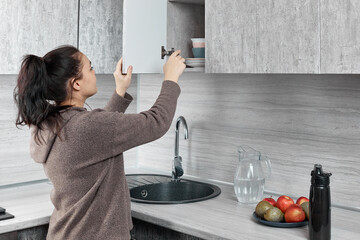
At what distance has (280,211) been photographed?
5.68ft

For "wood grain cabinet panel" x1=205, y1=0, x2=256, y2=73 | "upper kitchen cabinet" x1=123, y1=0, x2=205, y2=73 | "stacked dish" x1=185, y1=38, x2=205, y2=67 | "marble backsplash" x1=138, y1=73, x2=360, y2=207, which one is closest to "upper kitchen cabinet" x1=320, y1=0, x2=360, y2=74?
"wood grain cabinet panel" x1=205, y1=0, x2=256, y2=73

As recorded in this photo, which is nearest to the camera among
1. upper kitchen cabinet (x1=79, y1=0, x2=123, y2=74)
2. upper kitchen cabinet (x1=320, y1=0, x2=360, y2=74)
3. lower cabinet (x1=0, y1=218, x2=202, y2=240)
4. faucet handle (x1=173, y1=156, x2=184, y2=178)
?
upper kitchen cabinet (x1=320, y1=0, x2=360, y2=74)

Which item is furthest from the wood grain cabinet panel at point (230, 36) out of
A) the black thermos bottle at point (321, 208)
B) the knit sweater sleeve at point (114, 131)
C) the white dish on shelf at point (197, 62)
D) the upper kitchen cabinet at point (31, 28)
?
the upper kitchen cabinet at point (31, 28)

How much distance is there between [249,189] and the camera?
2.02 meters

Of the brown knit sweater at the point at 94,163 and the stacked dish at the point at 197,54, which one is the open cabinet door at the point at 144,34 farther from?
the brown knit sweater at the point at 94,163

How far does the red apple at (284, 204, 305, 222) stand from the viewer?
1.69 metres

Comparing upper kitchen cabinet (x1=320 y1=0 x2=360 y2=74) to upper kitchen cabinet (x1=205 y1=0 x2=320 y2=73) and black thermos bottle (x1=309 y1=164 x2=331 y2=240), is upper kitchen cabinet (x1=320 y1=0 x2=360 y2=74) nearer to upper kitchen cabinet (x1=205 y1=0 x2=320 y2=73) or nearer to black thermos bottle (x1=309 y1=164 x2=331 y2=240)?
upper kitchen cabinet (x1=205 y1=0 x2=320 y2=73)

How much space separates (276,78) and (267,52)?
46cm

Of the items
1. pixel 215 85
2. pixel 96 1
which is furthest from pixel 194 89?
pixel 96 1

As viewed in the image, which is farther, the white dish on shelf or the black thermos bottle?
the white dish on shelf

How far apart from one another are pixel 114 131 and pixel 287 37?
65 centimetres

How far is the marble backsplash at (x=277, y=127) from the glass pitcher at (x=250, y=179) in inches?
6.1

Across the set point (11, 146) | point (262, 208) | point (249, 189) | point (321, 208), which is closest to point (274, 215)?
point (262, 208)

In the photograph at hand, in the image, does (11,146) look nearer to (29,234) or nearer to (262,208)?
(29,234)
